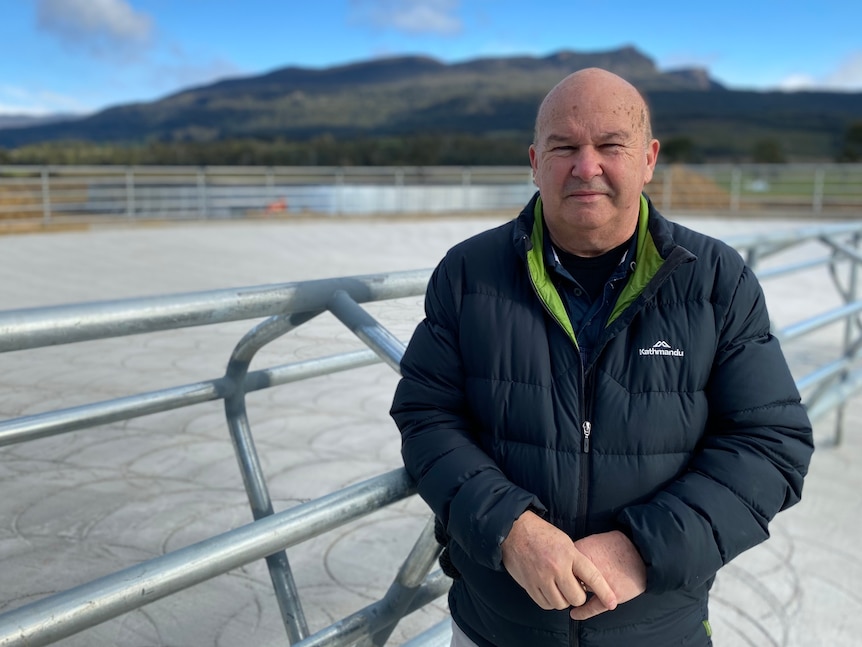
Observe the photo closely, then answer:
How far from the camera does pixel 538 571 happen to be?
106cm

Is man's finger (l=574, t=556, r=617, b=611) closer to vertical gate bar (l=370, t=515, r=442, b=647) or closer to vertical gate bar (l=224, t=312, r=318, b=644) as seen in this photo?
vertical gate bar (l=370, t=515, r=442, b=647)

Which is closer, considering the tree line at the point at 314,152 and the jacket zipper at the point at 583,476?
the jacket zipper at the point at 583,476

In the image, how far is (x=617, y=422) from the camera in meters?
1.13

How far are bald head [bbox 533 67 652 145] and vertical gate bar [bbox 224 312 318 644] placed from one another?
21.9 inches

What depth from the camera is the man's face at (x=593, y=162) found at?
1.17 meters

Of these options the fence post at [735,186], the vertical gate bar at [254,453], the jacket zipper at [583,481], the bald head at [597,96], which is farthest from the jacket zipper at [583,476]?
the fence post at [735,186]

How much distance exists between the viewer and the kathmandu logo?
3.78 feet

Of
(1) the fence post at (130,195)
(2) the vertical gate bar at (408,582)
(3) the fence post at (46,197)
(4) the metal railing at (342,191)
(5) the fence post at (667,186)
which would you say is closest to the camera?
(2) the vertical gate bar at (408,582)

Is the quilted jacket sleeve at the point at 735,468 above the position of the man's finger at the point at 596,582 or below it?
above

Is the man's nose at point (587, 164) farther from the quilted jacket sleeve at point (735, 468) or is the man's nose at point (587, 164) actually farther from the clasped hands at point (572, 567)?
the clasped hands at point (572, 567)

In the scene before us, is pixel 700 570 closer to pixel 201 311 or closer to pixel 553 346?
pixel 553 346

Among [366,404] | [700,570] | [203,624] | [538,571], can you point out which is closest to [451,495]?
[538,571]

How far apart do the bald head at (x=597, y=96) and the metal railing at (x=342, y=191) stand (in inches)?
534

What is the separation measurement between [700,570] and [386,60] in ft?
635
